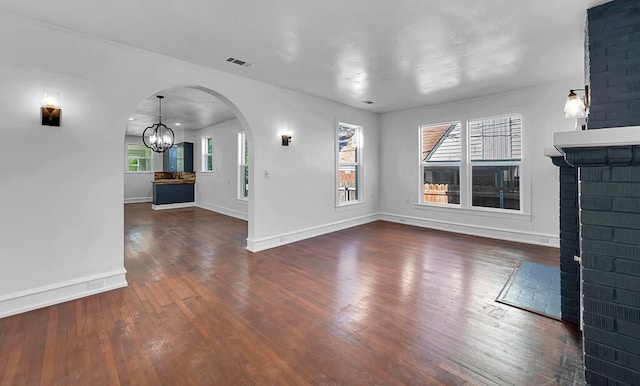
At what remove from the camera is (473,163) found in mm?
5820

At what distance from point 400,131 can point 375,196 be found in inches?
68.1

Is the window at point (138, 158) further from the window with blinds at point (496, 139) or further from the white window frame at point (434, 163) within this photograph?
the window with blinds at point (496, 139)

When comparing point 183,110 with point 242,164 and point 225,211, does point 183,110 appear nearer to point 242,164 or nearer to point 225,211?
point 242,164

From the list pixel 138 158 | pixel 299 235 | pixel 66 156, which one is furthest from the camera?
pixel 138 158

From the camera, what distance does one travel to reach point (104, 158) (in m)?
3.13

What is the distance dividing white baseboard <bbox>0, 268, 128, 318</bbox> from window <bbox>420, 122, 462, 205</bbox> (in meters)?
5.95

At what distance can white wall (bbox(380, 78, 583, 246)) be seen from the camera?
4.83 metres

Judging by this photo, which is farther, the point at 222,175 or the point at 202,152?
the point at 202,152

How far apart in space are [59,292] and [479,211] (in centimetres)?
656

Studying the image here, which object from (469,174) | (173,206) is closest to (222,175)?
(173,206)

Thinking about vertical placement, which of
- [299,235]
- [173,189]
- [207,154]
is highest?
[207,154]

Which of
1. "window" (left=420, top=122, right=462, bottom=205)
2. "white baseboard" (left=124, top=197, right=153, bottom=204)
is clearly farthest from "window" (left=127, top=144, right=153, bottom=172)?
"window" (left=420, top=122, right=462, bottom=205)

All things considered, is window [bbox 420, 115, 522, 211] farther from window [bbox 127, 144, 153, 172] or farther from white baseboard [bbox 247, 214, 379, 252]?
window [bbox 127, 144, 153, 172]

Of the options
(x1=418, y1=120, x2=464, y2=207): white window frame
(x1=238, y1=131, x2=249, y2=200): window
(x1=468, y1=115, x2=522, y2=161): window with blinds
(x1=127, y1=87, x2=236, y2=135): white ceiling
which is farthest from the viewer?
(x1=238, y1=131, x2=249, y2=200): window
